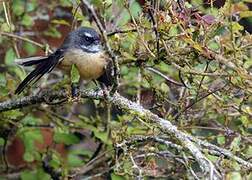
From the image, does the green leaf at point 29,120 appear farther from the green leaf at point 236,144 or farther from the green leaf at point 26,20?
the green leaf at point 236,144

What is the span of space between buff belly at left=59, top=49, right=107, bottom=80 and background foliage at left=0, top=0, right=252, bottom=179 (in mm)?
76

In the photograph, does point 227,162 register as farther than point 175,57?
No

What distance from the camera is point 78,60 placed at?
2.73 m

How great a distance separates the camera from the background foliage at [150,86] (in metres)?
2.38

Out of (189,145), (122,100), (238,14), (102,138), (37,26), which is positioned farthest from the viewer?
(37,26)

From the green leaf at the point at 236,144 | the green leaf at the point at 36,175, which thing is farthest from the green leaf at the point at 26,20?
the green leaf at the point at 236,144

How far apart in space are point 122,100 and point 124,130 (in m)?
0.38

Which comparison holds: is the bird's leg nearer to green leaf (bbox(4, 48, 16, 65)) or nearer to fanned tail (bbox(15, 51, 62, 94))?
Answer: fanned tail (bbox(15, 51, 62, 94))

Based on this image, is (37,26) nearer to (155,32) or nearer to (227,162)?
(155,32)

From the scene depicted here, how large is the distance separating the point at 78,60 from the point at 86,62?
0.05 m

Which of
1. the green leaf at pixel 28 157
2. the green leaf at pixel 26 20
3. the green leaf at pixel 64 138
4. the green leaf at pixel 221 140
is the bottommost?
the green leaf at pixel 28 157

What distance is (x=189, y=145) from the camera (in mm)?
2154

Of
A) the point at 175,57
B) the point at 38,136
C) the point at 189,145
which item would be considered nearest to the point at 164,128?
the point at 189,145

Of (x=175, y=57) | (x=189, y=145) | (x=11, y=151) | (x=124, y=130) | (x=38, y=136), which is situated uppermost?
(x=175, y=57)
